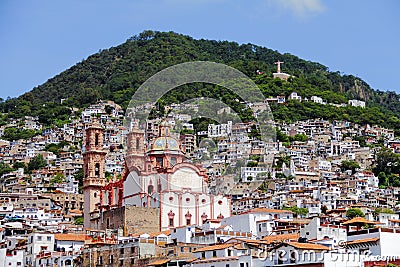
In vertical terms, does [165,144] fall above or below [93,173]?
above

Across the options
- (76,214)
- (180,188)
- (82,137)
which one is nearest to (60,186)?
(76,214)

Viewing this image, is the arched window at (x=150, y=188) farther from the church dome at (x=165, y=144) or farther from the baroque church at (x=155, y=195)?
the church dome at (x=165, y=144)

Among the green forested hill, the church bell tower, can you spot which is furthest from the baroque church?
the green forested hill

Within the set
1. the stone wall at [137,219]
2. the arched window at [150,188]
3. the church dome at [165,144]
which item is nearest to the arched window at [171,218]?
the stone wall at [137,219]

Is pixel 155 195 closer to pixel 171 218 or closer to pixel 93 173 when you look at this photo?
pixel 171 218

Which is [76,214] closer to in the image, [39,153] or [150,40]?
[39,153]

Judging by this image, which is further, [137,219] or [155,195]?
[155,195]

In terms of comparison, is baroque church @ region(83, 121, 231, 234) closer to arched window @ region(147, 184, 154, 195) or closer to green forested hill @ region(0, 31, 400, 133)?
arched window @ region(147, 184, 154, 195)

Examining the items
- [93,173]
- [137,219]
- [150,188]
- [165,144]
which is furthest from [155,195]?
[93,173]
